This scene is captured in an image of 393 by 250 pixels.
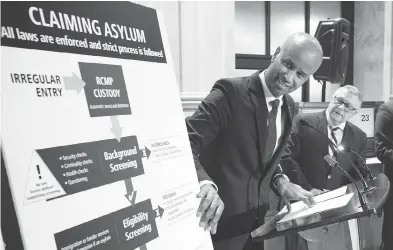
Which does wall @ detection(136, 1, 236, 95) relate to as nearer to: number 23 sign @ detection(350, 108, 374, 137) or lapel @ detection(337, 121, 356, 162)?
lapel @ detection(337, 121, 356, 162)

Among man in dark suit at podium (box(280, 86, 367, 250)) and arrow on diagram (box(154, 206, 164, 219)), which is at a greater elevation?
arrow on diagram (box(154, 206, 164, 219))

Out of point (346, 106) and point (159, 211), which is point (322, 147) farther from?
point (159, 211)

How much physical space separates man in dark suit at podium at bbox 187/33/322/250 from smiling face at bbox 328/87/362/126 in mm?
926

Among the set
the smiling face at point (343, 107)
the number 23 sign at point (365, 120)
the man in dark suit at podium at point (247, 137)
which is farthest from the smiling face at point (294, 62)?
the number 23 sign at point (365, 120)

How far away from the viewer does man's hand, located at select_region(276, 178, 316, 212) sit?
1434 millimetres

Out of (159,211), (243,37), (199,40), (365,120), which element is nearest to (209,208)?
(159,211)

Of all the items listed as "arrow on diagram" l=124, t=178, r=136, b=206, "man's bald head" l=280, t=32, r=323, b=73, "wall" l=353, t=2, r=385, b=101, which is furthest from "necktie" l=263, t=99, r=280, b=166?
"wall" l=353, t=2, r=385, b=101

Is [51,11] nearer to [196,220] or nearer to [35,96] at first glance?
[35,96]

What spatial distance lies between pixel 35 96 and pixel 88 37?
227 millimetres

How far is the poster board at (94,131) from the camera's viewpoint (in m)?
0.75

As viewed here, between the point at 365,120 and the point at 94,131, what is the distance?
9.91 ft

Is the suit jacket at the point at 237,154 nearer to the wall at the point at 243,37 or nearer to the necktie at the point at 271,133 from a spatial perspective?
the necktie at the point at 271,133

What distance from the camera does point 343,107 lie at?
7.85 feet

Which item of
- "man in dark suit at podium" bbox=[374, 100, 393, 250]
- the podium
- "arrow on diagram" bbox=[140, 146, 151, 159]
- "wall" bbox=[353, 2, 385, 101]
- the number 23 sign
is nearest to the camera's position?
"arrow on diagram" bbox=[140, 146, 151, 159]
